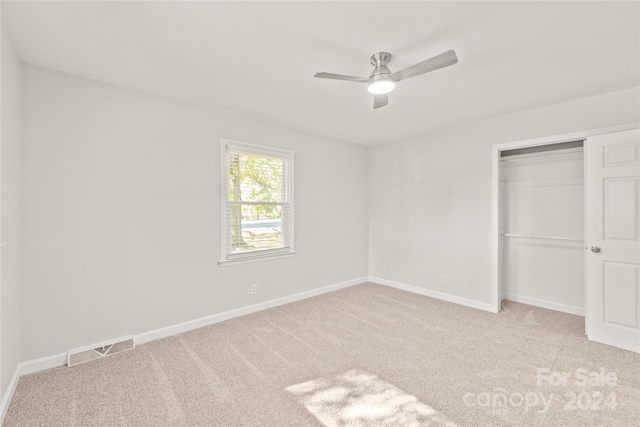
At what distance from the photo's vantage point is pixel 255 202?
3766 mm

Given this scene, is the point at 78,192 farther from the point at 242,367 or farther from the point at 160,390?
the point at 242,367

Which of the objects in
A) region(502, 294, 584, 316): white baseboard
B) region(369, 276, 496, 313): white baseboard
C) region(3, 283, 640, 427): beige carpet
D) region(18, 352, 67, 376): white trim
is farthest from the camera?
region(369, 276, 496, 313): white baseboard

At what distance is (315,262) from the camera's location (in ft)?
14.8

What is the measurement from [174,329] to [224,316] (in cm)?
56

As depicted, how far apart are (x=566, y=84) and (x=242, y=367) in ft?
12.9

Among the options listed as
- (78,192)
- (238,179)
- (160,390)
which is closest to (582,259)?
(238,179)

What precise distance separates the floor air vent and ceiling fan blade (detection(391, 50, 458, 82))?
11.0 ft

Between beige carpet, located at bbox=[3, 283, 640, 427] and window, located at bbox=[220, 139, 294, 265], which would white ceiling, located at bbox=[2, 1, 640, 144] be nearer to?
window, located at bbox=[220, 139, 294, 265]

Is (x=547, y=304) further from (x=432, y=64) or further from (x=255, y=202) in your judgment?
(x=255, y=202)

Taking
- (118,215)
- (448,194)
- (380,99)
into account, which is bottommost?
(118,215)

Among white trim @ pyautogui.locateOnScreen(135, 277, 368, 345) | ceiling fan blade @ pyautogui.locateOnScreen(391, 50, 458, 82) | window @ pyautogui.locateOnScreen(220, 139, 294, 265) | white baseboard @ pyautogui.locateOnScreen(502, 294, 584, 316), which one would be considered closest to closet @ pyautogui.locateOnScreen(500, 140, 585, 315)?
white baseboard @ pyautogui.locateOnScreen(502, 294, 584, 316)

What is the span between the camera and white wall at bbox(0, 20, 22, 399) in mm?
1896

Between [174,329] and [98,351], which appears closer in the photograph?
[98,351]

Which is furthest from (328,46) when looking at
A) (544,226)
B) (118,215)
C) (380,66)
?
(544,226)
